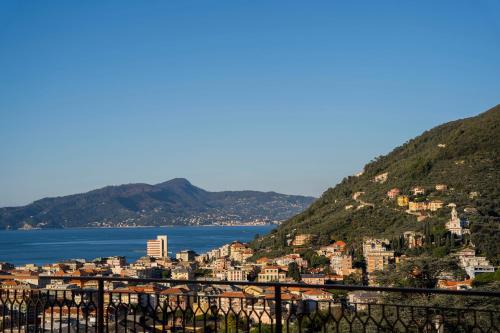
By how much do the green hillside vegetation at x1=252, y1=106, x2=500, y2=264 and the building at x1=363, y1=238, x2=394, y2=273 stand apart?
2.67m

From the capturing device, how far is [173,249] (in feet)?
275

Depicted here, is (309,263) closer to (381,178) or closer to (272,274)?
(272,274)

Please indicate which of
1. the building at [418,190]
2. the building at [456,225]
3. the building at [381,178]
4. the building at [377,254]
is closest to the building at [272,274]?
the building at [377,254]

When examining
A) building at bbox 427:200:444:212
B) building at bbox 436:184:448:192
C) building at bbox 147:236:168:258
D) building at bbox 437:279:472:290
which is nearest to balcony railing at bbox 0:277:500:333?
building at bbox 437:279:472:290

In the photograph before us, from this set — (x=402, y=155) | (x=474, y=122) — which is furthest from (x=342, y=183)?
(x=474, y=122)

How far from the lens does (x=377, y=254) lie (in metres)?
36.8

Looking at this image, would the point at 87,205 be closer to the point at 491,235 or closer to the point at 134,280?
the point at 491,235

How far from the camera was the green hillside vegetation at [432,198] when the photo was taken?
131ft

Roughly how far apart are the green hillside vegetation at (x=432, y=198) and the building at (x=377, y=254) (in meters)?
2.67

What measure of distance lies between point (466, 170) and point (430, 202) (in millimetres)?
4499

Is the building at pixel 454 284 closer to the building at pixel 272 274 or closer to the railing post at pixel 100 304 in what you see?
the railing post at pixel 100 304

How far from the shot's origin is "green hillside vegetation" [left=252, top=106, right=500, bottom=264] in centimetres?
4006

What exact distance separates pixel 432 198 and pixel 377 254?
13263 mm

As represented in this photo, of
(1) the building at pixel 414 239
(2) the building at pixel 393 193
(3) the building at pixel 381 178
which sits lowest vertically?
(1) the building at pixel 414 239
